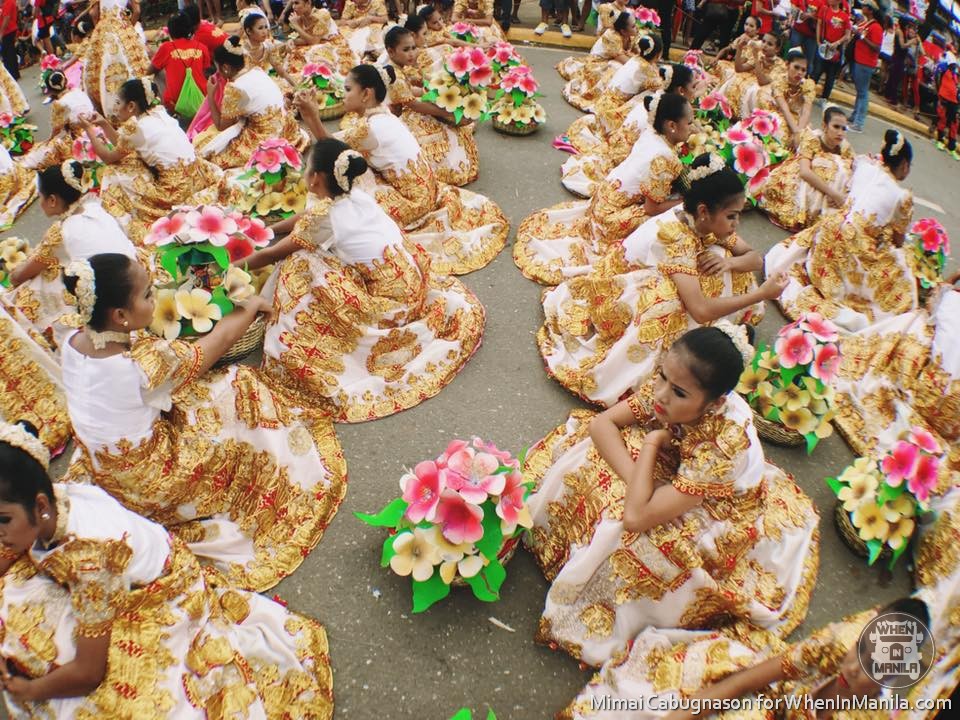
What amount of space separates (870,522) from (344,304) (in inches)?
112

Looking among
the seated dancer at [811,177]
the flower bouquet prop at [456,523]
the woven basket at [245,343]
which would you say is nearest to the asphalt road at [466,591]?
the flower bouquet prop at [456,523]

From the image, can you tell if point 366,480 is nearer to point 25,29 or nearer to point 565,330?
point 565,330

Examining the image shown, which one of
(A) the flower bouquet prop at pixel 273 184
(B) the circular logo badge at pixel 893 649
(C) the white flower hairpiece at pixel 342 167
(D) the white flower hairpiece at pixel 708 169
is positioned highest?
(D) the white flower hairpiece at pixel 708 169

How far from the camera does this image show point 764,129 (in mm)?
6180

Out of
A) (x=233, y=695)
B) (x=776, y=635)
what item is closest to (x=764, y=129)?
(x=776, y=635)

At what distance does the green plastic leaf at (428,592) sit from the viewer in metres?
2.67

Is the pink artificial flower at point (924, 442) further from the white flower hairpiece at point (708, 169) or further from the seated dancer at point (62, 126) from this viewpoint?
the seated dancer at point (62, 126)

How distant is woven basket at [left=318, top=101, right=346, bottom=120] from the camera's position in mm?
6812

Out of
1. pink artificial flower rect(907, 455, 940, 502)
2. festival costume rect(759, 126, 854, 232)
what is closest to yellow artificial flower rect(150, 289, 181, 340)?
pink artificial flower rect(907, 455, 940, 502)

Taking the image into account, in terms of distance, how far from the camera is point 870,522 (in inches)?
120

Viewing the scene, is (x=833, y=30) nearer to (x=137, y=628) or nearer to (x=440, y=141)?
(x=440, y=141)

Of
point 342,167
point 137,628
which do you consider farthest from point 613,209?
point 137,628

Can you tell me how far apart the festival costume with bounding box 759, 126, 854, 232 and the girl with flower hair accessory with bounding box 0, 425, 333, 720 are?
5.68 m

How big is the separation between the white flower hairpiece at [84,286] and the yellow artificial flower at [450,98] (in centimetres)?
395
